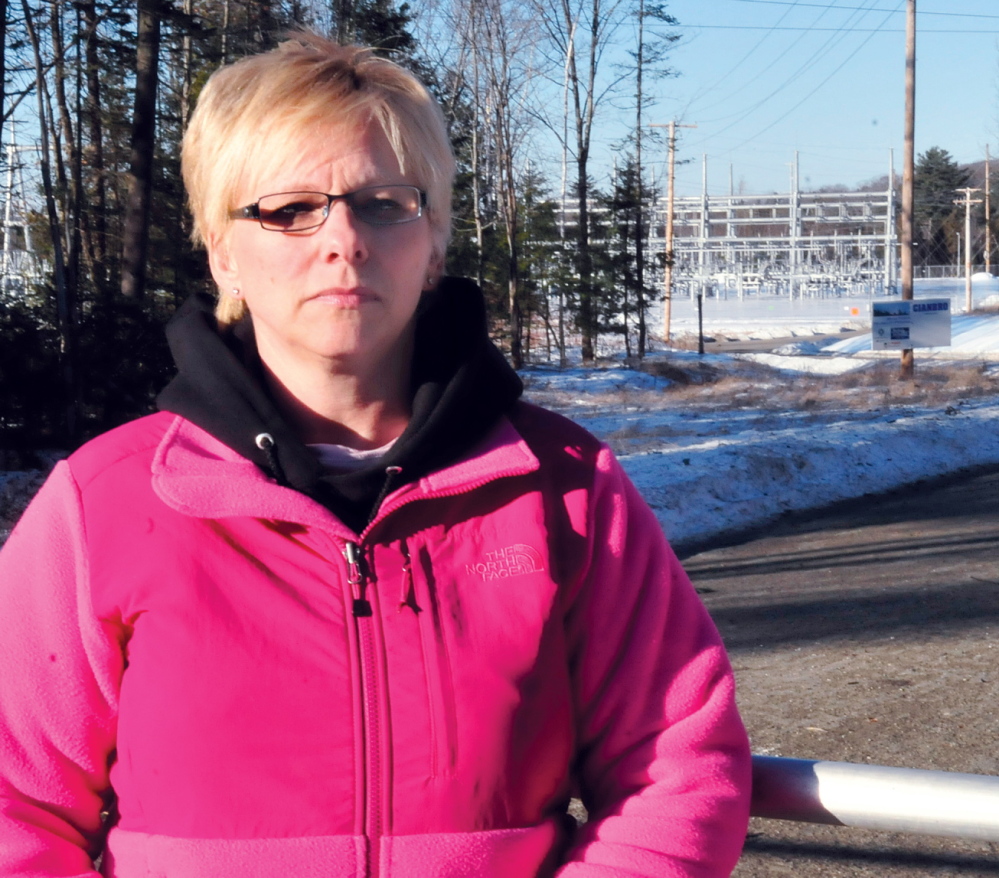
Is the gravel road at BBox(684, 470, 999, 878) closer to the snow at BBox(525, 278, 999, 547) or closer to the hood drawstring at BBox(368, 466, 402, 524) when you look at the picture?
the snow at BBox(525, 278, 999, 547)

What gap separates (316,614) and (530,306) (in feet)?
103

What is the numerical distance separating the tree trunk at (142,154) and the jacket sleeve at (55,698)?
47.2 ft

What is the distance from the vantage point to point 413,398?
173 cm

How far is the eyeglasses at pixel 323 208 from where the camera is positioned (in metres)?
1.62

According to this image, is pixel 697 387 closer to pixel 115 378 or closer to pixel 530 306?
pixel 530 306

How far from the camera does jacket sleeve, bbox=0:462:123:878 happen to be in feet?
4.87

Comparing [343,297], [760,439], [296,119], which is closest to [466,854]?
[343,297]

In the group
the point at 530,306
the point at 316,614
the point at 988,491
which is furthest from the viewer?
the point at 530,306

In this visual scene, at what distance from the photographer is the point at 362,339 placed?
1620 millimetres

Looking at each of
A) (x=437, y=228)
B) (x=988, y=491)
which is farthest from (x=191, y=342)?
(x=988, y=491)

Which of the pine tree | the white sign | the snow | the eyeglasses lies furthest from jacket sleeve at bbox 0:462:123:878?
the pine tree

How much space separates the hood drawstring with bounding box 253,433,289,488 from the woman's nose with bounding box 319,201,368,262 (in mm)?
267

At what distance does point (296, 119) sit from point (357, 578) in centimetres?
65

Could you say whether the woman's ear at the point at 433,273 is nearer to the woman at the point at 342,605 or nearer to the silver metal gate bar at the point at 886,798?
the woman at the point at 342,605
